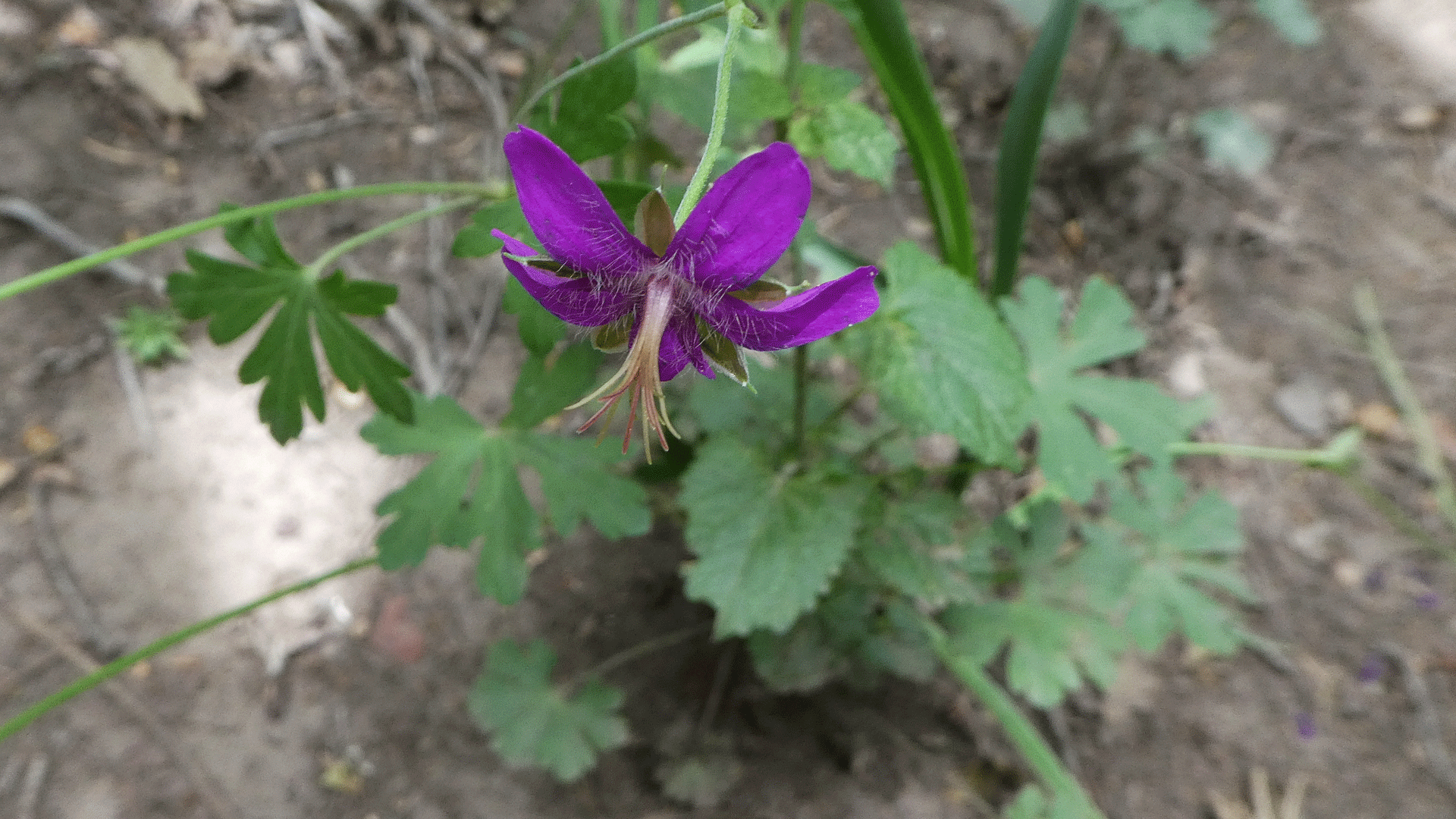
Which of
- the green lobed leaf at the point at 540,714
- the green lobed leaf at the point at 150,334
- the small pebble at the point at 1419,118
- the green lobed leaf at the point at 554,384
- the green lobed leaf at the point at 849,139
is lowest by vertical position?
the green lobed leaf at the point at 540,714

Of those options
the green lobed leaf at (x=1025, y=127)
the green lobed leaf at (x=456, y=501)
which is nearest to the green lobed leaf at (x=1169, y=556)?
the green lobed leaf at (x=1025, y=127)

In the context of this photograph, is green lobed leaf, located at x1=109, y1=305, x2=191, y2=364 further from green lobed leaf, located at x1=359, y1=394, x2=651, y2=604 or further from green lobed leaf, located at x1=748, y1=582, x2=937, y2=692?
green lobed leaf, located at x1=748, y1=582, x2=937, y2=692

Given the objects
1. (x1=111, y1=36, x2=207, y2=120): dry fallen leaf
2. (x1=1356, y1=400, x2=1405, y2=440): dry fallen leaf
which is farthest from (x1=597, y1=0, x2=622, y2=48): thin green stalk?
(x1=1356, y1=400, x2=1405, y2=440): dry fallen leaf

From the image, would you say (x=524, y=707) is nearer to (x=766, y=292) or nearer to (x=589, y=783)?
(x=589, y=783)

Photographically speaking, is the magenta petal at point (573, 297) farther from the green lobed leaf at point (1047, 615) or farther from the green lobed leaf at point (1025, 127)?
the green lobed leaf at point (1047, 615)

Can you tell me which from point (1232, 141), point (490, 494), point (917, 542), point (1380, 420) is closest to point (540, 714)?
point (490, 494)

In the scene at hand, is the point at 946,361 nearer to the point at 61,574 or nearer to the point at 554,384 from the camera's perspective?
the point at 554,384

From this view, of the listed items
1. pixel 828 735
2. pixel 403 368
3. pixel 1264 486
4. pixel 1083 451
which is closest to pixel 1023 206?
pixel 1083 451
